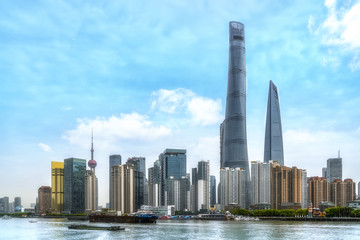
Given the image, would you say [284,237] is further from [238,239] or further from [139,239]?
[139,239]

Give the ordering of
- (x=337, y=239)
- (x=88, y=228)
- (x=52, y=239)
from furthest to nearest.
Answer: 1. (x=88, y=228)
2. (x=52, y=239)
3. (x=337, y=239)

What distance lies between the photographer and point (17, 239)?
116m

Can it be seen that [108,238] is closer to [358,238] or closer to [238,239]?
[238,239]

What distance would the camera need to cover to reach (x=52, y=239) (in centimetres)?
11262

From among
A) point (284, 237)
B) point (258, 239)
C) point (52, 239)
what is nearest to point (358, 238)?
point (284, 237)

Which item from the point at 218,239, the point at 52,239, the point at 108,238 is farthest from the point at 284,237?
the point at 52,239

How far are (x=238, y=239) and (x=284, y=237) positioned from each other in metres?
12.9

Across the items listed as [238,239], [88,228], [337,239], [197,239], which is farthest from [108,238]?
[337,239]

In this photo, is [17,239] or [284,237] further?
[17,239]

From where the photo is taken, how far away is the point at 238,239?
10588 centimetres

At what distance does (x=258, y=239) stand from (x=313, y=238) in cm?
1482

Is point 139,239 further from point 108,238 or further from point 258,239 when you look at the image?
point 258,239

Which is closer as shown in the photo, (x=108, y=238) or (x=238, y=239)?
(x=238, y=239)

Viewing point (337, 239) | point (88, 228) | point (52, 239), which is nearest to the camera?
point (337, 239)
